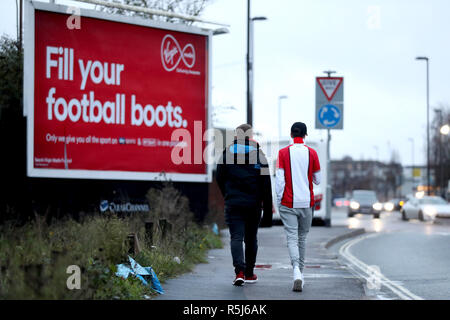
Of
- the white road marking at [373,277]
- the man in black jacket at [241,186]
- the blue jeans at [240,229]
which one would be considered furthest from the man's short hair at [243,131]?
the white road marking at [373,277]

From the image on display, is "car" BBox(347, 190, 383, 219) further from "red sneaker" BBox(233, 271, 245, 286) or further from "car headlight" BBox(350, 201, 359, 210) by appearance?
"red sneaker" BBox(233, 271, 245, 286)

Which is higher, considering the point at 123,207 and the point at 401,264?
the point at 123,207

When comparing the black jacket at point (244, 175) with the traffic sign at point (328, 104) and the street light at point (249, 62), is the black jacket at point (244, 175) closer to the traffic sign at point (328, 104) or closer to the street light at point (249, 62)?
the traffic sign at point (328, 104)

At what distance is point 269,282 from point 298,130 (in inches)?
80.3

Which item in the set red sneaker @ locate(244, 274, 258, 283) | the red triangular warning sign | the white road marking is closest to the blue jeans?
red sneaker @ locate(244, 274, 258, 283)

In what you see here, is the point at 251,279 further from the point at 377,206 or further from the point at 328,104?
the point at 377,206

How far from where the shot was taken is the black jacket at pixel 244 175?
9.36 m

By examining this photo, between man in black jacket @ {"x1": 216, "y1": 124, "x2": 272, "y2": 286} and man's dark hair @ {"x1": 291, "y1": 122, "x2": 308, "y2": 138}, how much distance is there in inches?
19.1

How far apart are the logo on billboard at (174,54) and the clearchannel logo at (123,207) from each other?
2.90m

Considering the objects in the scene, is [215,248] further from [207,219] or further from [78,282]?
[78,282]

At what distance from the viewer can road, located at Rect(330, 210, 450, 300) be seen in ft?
31.8

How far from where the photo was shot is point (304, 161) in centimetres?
918

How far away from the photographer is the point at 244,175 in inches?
368

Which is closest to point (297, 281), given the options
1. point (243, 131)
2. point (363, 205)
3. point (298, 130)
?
point (298, 130)
